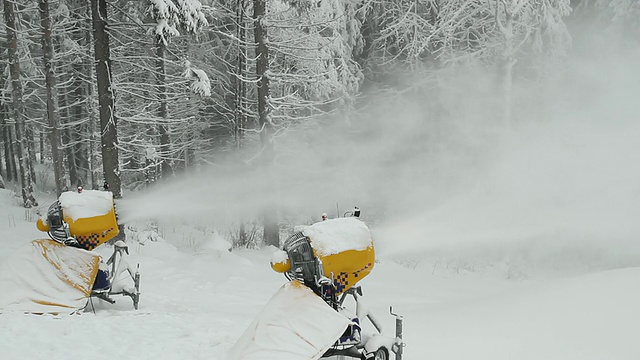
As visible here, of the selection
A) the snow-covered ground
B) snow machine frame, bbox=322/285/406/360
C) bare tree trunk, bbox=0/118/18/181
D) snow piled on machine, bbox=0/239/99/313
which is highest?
snow machine frame, bbox=322/285/406/360

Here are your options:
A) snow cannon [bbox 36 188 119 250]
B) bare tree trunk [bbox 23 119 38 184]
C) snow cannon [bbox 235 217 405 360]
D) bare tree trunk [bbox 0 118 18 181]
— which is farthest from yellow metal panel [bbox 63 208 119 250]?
bare tree trunk [bbox 0 118 18 181]

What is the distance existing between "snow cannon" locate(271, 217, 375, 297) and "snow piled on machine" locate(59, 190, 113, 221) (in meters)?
3.90

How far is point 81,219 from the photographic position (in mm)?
7582

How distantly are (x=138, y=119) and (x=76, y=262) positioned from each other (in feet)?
21.7

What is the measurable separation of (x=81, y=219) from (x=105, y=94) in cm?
569

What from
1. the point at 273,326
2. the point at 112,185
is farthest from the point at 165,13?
the point at 273,326

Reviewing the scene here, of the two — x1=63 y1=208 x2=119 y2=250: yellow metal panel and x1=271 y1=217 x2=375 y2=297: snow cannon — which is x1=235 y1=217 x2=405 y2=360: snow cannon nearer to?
x1=271 y1=217 x2=375 y2=297: snow cannon

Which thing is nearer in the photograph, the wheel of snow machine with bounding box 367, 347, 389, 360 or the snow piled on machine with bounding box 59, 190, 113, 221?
the wheel of snow machine with bounding box 367, 347, 389, 360

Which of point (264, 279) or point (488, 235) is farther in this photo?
point (488, 235)

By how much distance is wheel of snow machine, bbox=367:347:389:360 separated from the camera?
16.9 feet

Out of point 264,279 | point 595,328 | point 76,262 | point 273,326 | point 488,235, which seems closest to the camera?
point 273,326

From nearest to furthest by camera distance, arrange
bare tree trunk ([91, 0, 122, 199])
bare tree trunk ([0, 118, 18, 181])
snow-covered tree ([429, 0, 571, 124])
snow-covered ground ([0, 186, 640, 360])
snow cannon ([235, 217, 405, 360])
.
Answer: snow cannon ([235, 217, 405, 360])
snow-covered ground ([0, 186, 640, 360])
bare tree trunk ([91, 0, 122, 199])
snow-covered tree ([429, 0, 571, 124])
bare tree trunk ([0, 118, 18, 181])

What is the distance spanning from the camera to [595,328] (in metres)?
6.45

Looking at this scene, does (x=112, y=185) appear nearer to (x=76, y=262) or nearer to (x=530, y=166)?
(x=76, y=262)
